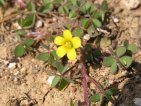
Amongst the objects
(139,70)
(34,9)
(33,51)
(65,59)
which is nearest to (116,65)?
(139,70)

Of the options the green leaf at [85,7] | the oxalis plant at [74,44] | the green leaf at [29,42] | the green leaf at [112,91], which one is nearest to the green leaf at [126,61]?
the oxalis plant at [74,44]

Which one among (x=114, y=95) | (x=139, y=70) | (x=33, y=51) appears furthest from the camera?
(x=33, y=51)

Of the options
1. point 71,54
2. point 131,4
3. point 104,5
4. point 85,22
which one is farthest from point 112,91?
point 131,4

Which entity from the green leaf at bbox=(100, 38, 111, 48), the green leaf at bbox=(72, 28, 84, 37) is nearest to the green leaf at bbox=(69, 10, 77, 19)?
the green leaf at bbox=(72, 28, 84, 37)

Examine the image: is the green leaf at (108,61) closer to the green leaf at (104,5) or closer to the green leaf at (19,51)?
the green leaf at (104,5)

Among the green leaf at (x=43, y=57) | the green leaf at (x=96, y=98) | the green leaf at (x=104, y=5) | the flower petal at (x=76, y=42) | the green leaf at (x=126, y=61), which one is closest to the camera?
the green leaf at (x=96, y=98)

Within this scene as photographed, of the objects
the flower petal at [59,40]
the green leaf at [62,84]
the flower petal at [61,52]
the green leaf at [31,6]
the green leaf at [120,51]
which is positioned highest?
the green leaf at [31,6]

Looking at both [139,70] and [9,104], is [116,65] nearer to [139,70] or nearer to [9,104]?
[139,70]

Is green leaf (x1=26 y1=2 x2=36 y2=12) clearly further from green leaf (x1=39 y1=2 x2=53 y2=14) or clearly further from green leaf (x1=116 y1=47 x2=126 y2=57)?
green leaf (x1=116 y1=47 x2=126 y2=57)
